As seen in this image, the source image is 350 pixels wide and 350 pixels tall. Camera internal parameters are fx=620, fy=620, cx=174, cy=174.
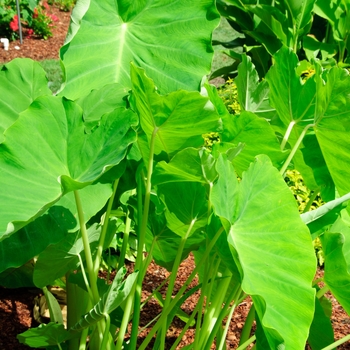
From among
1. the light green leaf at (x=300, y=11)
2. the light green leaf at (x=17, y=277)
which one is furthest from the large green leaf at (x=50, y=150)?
the light green leaf at (x=300, y=11)

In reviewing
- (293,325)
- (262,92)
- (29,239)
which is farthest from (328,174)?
(29,239)

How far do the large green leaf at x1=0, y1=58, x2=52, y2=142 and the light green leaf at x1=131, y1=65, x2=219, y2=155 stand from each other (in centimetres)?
36

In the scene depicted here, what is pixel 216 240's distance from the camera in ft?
4.41

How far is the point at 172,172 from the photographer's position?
1.35m

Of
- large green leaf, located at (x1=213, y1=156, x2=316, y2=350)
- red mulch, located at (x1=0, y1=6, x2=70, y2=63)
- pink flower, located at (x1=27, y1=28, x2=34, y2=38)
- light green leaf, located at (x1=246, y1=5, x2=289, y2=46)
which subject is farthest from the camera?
Result: pink flower, located at (x1=27, y1=28, x2=34, y2=38)

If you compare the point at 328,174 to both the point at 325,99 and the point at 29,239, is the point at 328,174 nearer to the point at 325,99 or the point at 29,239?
the point at 325,99

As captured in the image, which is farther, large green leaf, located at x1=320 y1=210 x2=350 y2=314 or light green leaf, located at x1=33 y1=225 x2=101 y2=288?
light green leaf, located at x1=33 y1=225 x2=101 y2=288

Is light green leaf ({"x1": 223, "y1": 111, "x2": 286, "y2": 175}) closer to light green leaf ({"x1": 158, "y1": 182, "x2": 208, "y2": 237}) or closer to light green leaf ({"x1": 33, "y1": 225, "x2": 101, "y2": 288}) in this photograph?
light green leaf ({"x1": 158, "y1": 182, "x2": 208, "y2": 237})

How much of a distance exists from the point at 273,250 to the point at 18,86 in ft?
2.73

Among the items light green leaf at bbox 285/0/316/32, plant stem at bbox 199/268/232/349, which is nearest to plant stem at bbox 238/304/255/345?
plant stem at bbox 199/268/232/349

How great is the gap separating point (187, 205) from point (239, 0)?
2729 mm

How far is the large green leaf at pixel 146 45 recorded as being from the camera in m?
1.72

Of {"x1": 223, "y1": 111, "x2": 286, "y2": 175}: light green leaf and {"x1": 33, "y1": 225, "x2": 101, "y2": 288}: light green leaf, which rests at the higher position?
{"x1": 223, "y1": 111, "x2": 286, "y2": 175}: light green leaf

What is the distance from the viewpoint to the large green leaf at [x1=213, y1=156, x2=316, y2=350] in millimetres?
1136
